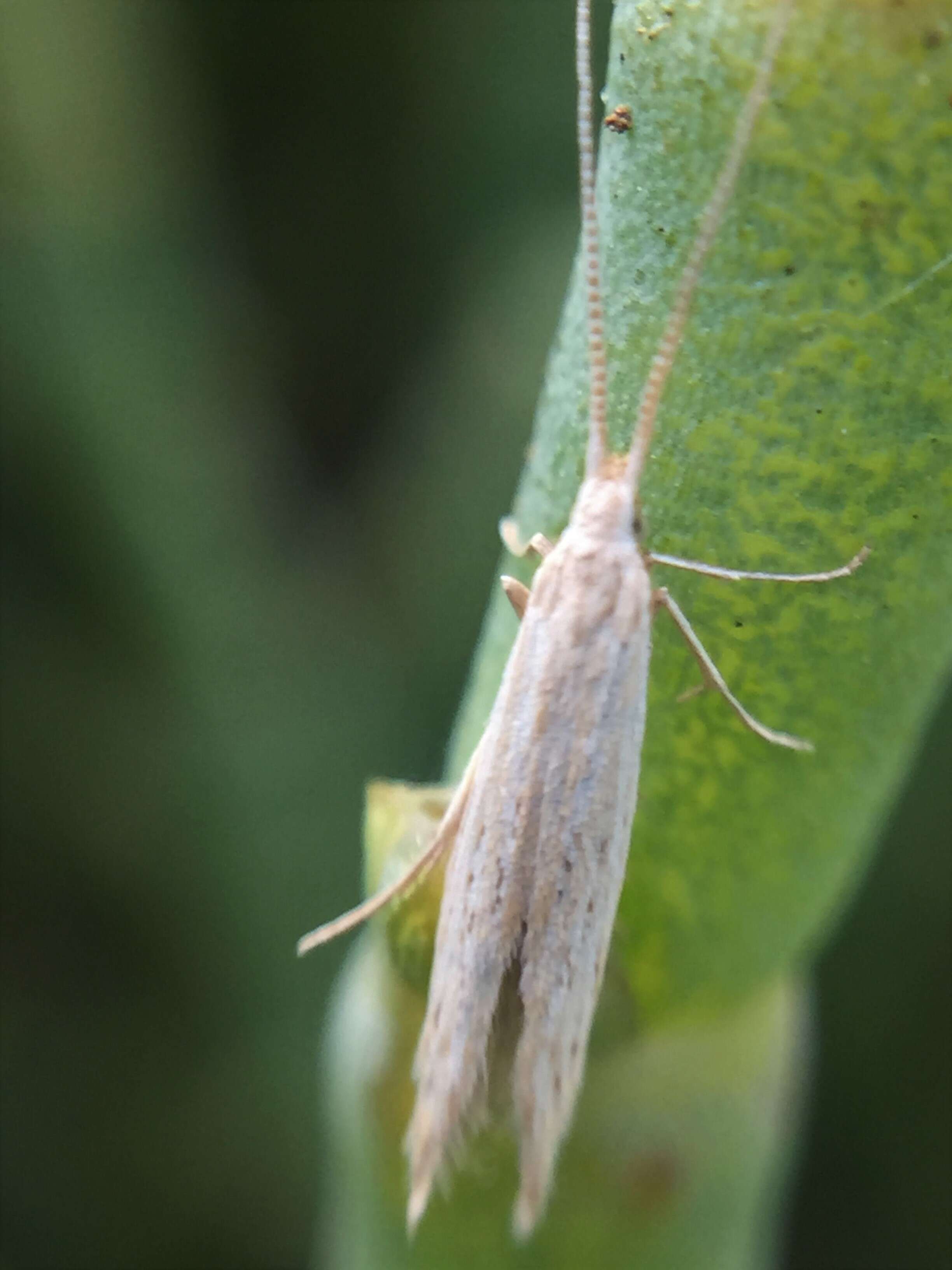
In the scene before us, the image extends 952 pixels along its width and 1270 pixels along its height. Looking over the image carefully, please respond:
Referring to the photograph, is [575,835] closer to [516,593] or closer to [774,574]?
[516,593]

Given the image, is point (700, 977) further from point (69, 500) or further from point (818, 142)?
point (69, 500)

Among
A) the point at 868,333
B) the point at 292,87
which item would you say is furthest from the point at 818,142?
the point at 292,87

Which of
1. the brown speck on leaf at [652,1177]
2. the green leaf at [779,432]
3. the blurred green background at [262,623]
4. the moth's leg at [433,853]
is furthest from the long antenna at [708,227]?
the blurred green background at [262,623]

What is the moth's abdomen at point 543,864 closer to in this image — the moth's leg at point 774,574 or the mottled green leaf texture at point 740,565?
the mottled green leaf texture at point 740,565

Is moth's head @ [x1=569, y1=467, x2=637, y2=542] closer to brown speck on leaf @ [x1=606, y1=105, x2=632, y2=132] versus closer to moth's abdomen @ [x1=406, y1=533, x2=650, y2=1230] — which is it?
moth's abdomen @ [x1=406, y1=533, x2=650, y2=1230]

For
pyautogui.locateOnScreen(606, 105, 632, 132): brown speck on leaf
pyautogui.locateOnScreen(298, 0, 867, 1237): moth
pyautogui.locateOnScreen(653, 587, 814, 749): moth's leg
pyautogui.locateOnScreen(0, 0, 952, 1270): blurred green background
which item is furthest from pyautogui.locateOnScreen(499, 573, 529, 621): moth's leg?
pyautogui.locateOnScreen(0, 0, 952, 1270): blurred green background
